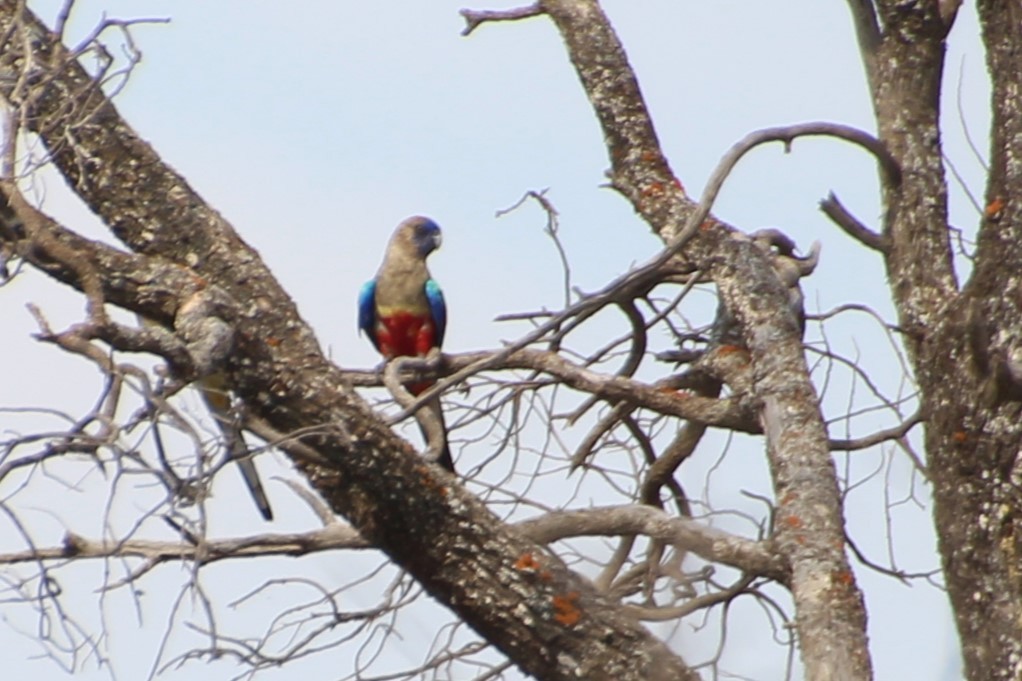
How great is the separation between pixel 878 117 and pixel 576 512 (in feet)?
4.88

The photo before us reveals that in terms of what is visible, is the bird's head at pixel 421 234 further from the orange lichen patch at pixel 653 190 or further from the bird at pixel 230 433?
the orange lichen patch at pixel 653 190

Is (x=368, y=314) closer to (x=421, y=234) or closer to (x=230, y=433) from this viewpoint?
(x=421, y=234)

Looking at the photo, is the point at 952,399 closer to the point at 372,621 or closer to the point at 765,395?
the point at 765,395

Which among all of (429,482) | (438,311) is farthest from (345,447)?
(438,311)

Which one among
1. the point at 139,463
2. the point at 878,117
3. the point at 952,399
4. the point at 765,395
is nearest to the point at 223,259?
the point at 139,463

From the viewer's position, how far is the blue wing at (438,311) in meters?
7.11

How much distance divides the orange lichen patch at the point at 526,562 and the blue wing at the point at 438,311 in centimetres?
376

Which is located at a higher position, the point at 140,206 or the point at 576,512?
the point at 140,206

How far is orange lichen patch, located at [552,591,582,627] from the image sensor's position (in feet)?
11.1

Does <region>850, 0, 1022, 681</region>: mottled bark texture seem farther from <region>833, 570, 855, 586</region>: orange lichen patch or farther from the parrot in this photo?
the parrot

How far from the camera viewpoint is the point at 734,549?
11.9ft

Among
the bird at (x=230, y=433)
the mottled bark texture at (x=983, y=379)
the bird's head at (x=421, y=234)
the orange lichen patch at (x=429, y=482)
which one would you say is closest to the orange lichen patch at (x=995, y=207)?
the mottled bark texture at (x=983, y=379)

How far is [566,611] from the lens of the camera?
Answer: 3379mm

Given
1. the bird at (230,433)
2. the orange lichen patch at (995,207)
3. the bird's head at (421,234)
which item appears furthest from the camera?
the bird's head at (421,234)
